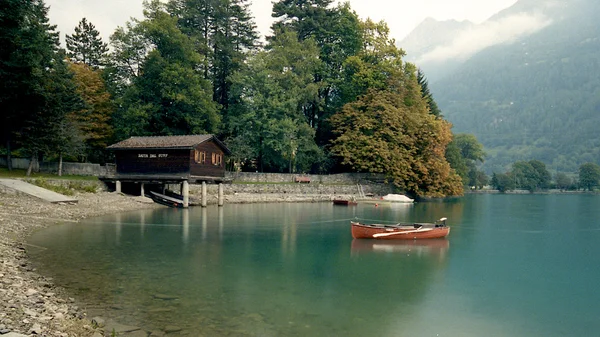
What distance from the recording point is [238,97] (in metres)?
66.4

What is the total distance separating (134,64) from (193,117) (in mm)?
10684

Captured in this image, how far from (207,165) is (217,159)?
102 inches

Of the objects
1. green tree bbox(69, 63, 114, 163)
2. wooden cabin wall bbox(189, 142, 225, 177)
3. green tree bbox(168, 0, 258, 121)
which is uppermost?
green tree bbox(168, 0, 258, 121)

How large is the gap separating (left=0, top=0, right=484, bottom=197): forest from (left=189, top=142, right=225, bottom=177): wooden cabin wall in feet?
30.8

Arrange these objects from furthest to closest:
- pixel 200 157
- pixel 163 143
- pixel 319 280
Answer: pixel 200 157
pixel 163 143
pixel 319 280

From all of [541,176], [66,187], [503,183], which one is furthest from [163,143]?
[541,176]

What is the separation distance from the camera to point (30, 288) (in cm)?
1416

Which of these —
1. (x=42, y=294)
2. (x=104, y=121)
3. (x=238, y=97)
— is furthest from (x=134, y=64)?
(x=42, y=294)

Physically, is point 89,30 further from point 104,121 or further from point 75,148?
point 75,148

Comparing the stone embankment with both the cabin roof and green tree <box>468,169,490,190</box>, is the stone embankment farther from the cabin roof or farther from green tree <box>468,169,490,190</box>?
green tree <box>468,169,490,190</box>

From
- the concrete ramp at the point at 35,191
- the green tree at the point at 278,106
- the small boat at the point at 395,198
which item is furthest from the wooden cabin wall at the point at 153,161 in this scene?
the small boat at the point at 395,198

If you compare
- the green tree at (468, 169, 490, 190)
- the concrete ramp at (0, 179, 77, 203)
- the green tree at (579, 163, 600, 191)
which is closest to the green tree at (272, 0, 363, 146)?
the concrete ramp at (0, 179, 77, 203)

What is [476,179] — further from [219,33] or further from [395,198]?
[219,33]

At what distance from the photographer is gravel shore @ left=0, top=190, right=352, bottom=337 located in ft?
35.2
